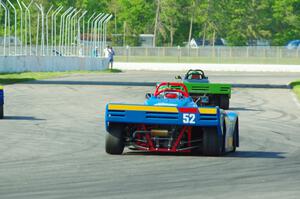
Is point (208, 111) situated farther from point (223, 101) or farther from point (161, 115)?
point (223, 101)

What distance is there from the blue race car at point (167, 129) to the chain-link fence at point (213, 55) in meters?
79.3

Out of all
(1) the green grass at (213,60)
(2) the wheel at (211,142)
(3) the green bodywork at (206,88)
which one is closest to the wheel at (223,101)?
(3) the green bodywork at (206,88)

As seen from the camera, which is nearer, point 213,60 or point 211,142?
point 211,142

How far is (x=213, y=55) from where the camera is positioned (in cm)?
10062

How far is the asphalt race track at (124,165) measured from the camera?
36.6 feet

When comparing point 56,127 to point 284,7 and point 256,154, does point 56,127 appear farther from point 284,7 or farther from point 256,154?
point 284,7

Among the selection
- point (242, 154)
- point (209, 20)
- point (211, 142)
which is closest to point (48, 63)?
point (242, 154)

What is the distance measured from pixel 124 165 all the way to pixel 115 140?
1.40 meters

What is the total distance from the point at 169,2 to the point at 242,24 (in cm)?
1014

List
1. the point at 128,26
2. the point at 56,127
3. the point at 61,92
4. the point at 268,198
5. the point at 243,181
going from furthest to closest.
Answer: the point at 128,26, the point at 61,92, the point at 56,127, the point at 243,181, the point at 268,198

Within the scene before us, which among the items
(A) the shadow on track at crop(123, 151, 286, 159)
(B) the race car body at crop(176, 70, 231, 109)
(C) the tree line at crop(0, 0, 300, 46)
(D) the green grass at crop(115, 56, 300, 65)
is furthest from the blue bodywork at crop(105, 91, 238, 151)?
(C) the tree line at crop(0, 0, 300, 46)

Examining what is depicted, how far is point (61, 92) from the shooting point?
121 feet

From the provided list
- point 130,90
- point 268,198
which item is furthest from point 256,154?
point 130,90

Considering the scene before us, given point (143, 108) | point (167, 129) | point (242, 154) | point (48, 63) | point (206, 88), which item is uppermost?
point (143, 108)
